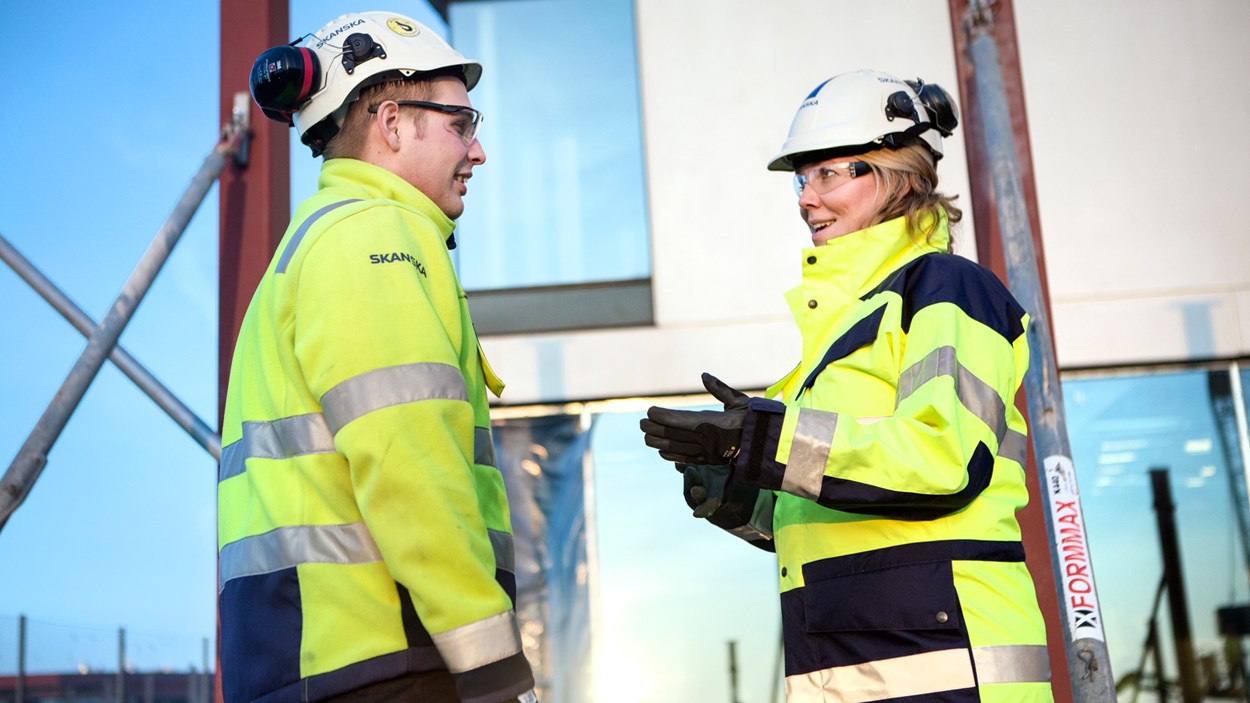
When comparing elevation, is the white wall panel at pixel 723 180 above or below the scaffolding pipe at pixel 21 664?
above

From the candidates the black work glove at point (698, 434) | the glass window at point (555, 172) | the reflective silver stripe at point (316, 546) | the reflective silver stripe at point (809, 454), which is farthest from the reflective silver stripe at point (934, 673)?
the glass window at point (555, 172)

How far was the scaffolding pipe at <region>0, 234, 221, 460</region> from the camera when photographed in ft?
13.0

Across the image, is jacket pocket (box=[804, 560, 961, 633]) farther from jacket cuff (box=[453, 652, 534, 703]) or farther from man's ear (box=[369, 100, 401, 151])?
man's ear (box=[369, 100, 401, 151])

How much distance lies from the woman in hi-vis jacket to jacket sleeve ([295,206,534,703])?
0.46m

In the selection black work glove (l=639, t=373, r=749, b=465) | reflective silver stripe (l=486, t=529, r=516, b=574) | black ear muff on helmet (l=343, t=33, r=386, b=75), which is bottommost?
reflective silver stripe (l=486, t=529, r=516, b=574)

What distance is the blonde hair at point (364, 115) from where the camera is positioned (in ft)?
8.16

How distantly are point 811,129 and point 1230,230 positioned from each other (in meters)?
4.86

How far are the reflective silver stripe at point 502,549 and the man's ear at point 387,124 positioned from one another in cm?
84

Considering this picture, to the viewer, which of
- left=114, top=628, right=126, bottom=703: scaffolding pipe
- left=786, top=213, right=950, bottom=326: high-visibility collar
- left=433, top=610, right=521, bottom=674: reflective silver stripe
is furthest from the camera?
left=114, top=628, right=126, bottom=703: scaffolding pipe

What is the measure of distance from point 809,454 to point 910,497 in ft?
0.67

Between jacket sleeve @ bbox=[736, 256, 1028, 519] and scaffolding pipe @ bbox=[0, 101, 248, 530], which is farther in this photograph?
scaffolding pipe @ bbox=[0, 101, 248, 530]

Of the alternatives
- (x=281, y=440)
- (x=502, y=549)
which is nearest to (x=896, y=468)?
(x=502, y=549)

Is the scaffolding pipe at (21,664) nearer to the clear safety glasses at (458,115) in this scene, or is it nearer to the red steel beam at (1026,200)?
the clear safety glasses at (458,115)

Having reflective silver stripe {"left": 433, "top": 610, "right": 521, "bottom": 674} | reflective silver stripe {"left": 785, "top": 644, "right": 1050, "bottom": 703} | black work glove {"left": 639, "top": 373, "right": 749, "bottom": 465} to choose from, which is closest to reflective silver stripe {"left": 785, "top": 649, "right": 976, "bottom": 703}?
reflective silver stripe {"left": 785, "top": 644, "right": 1050, "bottom": 703}
